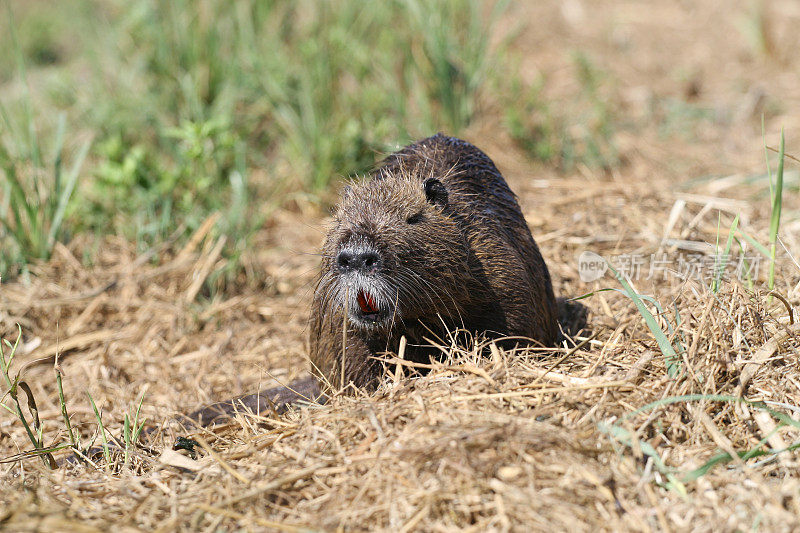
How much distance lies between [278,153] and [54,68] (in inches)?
129

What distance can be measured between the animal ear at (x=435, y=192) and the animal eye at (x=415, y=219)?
113 millimetres

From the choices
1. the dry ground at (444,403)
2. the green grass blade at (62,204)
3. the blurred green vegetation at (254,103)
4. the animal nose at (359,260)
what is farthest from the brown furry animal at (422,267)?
the green grass blade at (62,204)

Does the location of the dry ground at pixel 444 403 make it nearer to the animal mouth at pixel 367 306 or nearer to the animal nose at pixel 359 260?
the animal mouth at pixel 367 306

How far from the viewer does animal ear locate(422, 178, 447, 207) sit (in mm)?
2764

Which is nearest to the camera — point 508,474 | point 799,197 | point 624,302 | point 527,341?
point 508,474

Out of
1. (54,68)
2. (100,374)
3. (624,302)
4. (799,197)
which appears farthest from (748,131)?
(54,68)

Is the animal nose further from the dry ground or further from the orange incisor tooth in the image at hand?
the dry ground

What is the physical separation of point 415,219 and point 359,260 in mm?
329

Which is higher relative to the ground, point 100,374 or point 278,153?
point 278,153

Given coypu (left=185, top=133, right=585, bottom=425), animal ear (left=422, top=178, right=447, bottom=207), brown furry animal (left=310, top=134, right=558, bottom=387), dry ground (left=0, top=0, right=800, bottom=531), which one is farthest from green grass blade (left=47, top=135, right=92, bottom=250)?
animal ear (left=422, top=178, right=447, bottom=207)

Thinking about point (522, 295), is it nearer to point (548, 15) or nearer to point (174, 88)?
point (174, 88)

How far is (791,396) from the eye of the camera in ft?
7.33

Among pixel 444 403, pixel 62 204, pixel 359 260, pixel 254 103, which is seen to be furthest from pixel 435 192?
pixel 254 103

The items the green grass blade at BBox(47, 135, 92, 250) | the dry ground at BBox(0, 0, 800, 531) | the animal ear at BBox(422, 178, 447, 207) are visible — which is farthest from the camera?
the green grass blade at BBox(47, 135, 92, 250)
